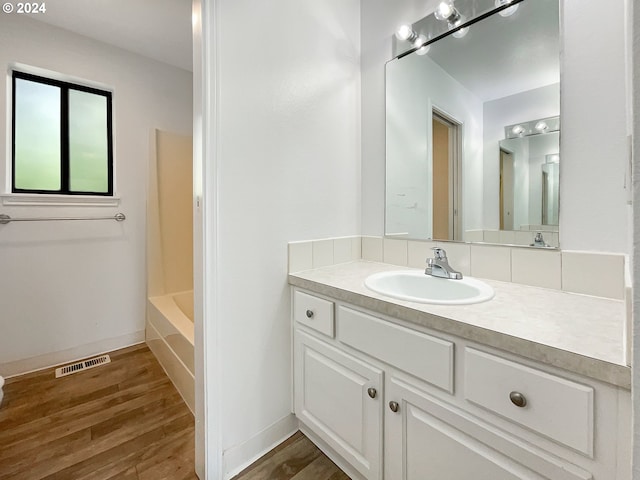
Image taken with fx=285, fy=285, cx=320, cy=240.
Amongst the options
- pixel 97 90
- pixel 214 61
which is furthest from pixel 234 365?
pixel 97 90

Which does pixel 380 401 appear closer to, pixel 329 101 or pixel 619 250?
pixel 619 250

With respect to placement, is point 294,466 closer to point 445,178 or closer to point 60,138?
point 445,178

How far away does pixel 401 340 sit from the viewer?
94 cm

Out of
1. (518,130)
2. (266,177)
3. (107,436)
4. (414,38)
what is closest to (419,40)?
(414,38)

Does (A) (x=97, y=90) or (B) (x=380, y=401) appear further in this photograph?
(A) (x=97, y=90)

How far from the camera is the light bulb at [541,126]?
3.66ft

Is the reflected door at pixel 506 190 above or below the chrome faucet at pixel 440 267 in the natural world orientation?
above

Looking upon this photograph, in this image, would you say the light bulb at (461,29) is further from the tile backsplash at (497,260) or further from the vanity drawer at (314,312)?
the vanity drawer at (314,312)

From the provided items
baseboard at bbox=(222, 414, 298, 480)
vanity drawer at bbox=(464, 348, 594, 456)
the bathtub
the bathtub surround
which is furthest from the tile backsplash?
the bathtub surround

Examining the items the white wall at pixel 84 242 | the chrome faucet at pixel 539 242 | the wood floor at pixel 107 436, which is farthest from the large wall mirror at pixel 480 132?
the white wall at pixel 84 242

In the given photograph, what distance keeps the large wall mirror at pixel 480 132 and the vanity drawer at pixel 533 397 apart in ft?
2.17

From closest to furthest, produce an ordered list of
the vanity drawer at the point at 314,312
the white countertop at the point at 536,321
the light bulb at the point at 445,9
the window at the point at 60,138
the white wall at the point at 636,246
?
the white wall at the point at 636,246 → the white countertop at the point at 536,321 → the vanity drawer at the point at 314,312 → the light bulb at the point at 445,9 → the window at the point at 60,138

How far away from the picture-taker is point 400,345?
94 cm

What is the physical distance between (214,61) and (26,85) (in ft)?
6.22
